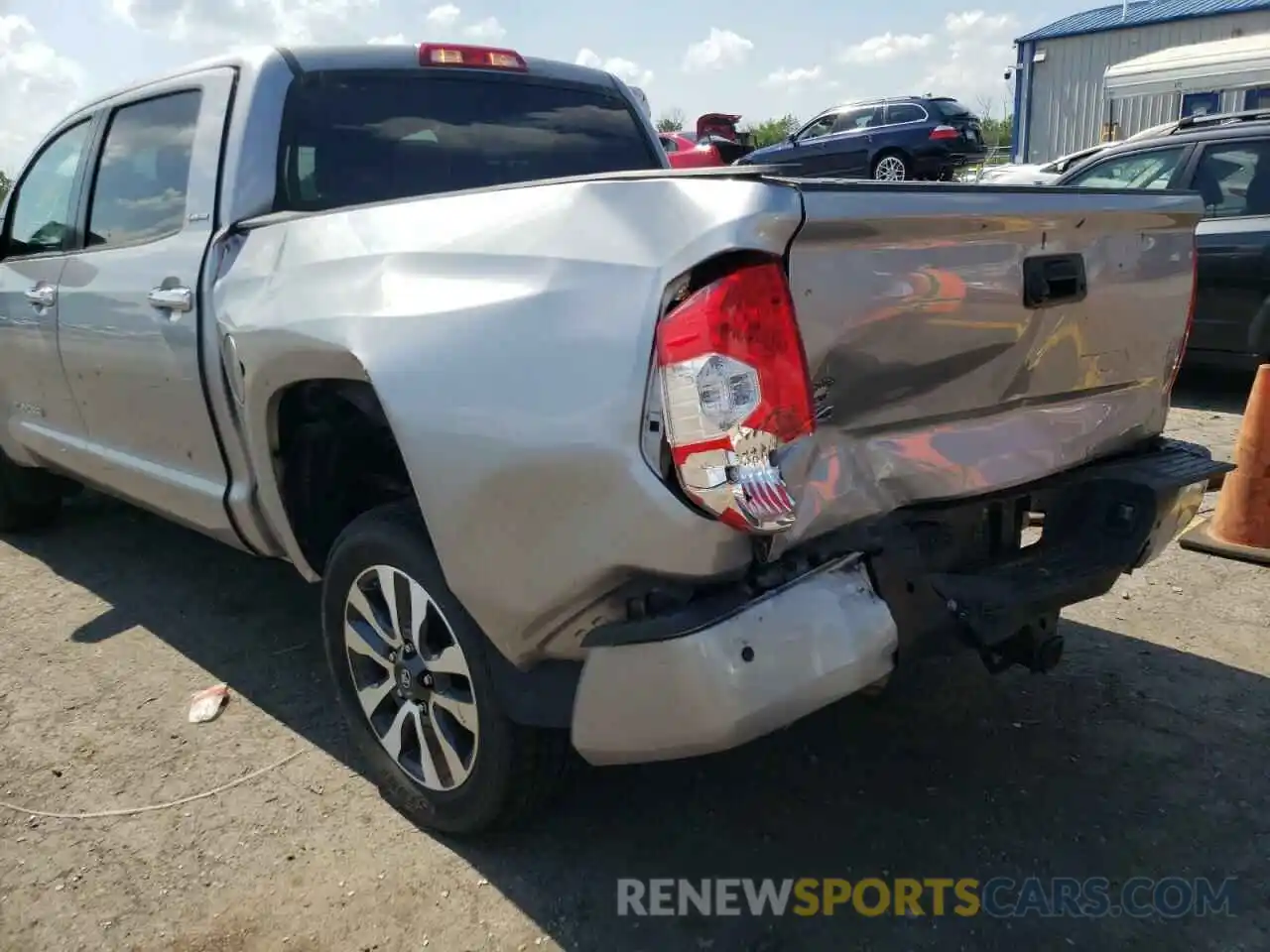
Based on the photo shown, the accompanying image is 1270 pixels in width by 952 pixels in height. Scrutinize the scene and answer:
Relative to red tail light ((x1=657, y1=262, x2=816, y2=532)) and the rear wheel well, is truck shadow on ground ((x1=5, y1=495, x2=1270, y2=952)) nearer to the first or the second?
red tail light ((x1=657, y1=262, x2=816, y2=532))

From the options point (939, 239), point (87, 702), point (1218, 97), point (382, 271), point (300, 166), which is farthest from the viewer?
point (1218, 97)

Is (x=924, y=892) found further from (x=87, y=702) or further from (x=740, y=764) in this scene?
(x=87, y=702)

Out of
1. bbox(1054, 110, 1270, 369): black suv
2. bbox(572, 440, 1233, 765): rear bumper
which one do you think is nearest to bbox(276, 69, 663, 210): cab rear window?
bbox(572, 440, 1233, 765): rear bumper

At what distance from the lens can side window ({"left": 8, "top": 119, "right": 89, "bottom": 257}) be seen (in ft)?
13.5

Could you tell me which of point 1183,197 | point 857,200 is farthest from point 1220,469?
point 857,200

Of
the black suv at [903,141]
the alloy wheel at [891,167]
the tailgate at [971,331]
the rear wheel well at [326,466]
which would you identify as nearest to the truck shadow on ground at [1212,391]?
the tailgate at [971,331]

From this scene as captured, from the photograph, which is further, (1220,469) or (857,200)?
(1220,469)

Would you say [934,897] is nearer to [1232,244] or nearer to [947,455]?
[947,455]

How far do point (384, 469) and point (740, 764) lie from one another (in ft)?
4.19

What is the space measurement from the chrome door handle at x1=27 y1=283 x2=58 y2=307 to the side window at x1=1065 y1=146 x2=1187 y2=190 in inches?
237

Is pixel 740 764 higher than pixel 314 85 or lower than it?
lower

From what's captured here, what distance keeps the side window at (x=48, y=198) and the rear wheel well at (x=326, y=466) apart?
5.90 feet

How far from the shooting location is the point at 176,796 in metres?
3.03

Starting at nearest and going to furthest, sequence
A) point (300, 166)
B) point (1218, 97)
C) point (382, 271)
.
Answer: point (382, 271) → point (300, 166) → point (1218, 97)
